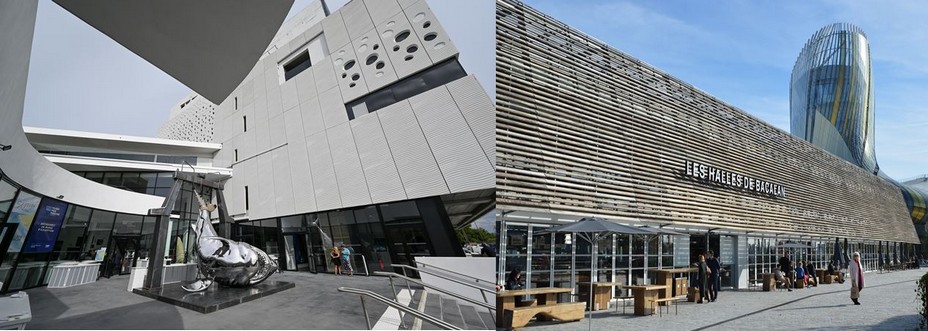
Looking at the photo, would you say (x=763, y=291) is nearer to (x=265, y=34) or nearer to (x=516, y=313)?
(x=516, y=313)

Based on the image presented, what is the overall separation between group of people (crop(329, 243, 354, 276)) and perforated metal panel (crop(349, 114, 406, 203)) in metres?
1.01

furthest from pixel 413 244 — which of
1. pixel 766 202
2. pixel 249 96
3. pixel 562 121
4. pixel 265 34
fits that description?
pixel 766 202

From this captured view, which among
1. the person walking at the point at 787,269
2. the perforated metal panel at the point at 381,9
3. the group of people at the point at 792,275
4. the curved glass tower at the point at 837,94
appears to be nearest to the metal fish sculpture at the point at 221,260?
the perforated metal panel at the point at 381,9

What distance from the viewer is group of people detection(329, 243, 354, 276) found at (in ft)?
26.0

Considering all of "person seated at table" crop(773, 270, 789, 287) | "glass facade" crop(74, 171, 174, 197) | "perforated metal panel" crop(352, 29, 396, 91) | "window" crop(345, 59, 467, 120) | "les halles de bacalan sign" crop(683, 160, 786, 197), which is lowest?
"person seated at table" crop(773, 270, 789, 287)

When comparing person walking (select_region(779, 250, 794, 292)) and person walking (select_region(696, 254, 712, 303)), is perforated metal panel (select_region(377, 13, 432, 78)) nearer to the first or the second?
person walking (select_region(696, 254, 712, 303))

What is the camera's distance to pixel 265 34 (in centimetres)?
371

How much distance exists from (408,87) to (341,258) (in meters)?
3.33

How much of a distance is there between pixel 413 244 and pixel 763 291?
948cm

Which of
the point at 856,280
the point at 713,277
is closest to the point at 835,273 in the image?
the point at 856,280

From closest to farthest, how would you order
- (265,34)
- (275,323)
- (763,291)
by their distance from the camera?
(265,34)
(275,323)
(763,291)

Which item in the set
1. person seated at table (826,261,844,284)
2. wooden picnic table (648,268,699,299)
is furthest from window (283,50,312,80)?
person seated at table (826,261,844,284)

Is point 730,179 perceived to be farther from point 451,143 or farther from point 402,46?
point 402,46

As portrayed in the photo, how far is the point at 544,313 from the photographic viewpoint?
6668mm
